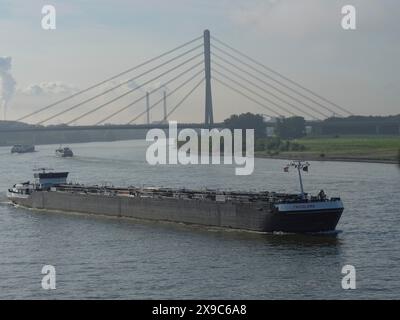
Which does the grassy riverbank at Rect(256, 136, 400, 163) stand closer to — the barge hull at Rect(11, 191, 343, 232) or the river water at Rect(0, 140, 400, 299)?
the river water at Rect(0, 140, 400, 299)

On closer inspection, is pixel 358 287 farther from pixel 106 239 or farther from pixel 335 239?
pixel 106 239

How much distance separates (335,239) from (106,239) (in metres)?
7.90

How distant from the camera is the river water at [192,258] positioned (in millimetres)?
18406

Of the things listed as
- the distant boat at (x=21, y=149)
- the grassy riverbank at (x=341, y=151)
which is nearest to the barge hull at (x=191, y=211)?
the grassy riverbank at (x=341, y=151)

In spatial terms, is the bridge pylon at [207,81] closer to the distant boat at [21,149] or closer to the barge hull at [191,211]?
the distant boat at [21,149]

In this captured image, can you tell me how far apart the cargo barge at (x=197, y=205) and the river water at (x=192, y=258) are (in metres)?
0.57

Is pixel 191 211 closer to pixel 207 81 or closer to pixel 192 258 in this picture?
pixel 192 258

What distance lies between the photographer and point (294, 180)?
162ft

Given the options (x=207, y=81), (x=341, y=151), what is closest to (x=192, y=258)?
(x=341, y=151)

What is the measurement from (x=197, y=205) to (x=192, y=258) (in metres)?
7.03

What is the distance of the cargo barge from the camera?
26.0m

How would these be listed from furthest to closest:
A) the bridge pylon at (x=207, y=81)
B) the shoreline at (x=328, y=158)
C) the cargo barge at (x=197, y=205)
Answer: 1. the bridge pylon at (x=207, y=81)
2. the shoreline at (x=328, y=158)
3. the cargo barge at (x=197, y=205)

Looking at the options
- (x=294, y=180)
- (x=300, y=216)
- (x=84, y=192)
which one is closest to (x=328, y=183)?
(x=294, y=180)

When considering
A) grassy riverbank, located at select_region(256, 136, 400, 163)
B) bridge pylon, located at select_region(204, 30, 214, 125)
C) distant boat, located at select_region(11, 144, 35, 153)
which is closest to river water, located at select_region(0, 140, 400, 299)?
grassy riverbank, located at select_region(256, 136, 400, 163)
